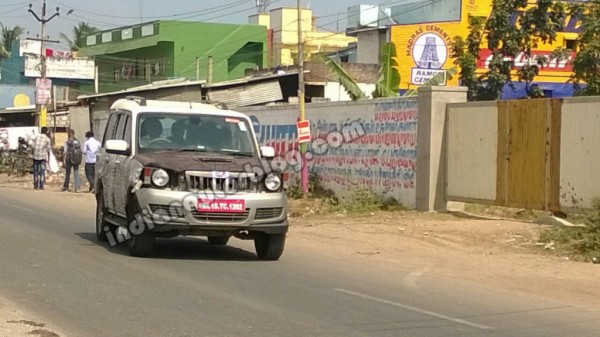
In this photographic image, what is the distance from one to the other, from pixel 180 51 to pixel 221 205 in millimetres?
45207

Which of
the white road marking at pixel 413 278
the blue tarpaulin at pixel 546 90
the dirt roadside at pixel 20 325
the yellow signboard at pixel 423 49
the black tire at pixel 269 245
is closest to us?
the dirt roadside at pixel 20 325

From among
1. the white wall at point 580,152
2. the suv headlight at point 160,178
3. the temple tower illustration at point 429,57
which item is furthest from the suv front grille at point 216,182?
the temple tower illustration at point 429,57

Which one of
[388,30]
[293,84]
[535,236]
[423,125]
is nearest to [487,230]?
[535,236]

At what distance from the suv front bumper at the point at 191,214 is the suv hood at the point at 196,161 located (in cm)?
33

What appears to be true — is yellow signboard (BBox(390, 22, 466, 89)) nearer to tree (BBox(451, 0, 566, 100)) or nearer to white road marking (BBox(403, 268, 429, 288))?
tree (BBox(451, 0, 566, 100))

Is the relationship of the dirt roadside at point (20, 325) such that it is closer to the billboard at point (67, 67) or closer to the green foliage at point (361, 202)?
the green foliage at point (361, 202)

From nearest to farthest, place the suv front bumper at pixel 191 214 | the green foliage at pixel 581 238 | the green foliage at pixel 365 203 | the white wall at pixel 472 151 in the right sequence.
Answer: the suv front bumper at pixel 191 214 < the green foliage at pixel 581 238 < the white wall at pixel 472 151 < the green foliage at pixel 365 203

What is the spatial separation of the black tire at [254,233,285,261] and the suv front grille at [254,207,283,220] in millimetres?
410

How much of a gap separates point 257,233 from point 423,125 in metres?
8.11

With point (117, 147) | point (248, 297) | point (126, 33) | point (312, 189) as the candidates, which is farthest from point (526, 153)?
point (126, 33)

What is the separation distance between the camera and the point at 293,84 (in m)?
38.9

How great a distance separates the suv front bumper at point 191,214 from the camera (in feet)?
38.4

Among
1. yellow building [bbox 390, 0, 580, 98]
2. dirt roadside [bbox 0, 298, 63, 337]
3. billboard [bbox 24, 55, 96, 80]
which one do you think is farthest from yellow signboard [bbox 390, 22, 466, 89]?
dirt roadside [bbox 0, 298, 63, 337]

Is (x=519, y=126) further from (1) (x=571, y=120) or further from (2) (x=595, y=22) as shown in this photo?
(2) (x=595, y=22)
